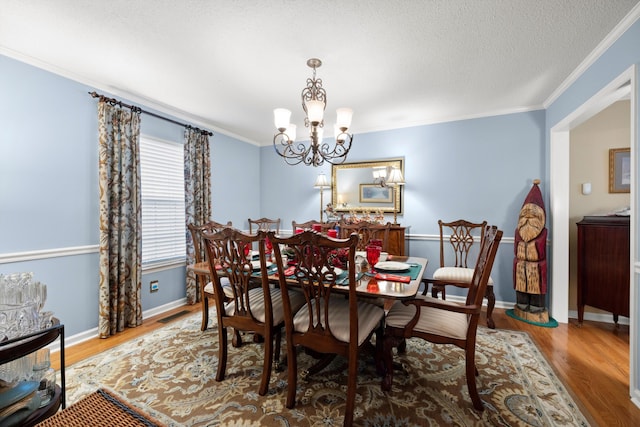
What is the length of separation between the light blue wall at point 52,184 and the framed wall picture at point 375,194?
10.7 ft

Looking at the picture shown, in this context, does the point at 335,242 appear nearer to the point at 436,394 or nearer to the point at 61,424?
the point at 61,424

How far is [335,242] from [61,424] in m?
1.19

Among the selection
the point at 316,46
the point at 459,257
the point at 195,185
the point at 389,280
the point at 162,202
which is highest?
the point at 316,46

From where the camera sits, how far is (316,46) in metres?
2.07

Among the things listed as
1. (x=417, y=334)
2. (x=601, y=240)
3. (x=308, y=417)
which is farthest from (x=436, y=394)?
(x=601, y=240)

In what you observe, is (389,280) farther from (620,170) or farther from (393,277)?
(620,170)

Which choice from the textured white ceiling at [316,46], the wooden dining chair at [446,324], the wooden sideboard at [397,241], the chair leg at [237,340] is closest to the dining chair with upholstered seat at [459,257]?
the wooden sideboard at [397,241]

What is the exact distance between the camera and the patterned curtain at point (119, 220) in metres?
2.64

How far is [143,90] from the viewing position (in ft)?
9.37

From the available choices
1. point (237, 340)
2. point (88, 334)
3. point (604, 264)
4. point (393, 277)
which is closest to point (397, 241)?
point (393, 277)

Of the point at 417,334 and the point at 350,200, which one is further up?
the point at 350,200

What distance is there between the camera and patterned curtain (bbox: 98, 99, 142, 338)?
2.64 m

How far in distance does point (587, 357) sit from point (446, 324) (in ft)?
A: 5.21

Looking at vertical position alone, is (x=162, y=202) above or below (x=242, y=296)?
above
